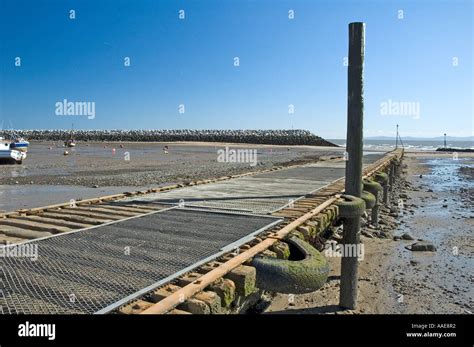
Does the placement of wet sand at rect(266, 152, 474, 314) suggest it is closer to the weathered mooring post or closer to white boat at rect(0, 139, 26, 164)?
the weathered mooring post

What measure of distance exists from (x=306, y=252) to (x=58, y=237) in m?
3.73

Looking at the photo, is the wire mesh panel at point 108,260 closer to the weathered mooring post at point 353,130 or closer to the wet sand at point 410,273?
the weathered mooring post at point 353,130

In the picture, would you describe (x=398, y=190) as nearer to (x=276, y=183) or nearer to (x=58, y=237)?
(x=276, y=183)

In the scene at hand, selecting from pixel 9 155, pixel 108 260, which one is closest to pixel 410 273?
pixel 108 260

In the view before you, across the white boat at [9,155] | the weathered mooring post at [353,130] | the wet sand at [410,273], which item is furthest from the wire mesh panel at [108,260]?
the white boat at [9,155]

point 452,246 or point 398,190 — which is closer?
point 452,246

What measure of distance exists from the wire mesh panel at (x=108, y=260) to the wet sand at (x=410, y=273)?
78.3 inches

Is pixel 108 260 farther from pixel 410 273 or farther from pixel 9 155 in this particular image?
pixel 9 155

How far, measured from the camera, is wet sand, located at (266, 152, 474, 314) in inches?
282

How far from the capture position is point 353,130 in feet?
22.8

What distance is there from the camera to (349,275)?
6.86m

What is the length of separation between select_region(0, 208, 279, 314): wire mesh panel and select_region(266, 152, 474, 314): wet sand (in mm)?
1989

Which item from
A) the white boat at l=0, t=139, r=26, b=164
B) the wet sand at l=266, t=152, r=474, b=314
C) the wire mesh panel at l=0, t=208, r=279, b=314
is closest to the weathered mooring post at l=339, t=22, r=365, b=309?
the wet sand at l=266, t=152, r=474, b=314
